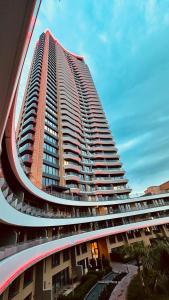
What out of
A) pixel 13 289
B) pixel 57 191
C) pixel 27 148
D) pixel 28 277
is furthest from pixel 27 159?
pixel 13 289

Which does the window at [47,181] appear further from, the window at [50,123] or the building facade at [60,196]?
the window at [50,123]

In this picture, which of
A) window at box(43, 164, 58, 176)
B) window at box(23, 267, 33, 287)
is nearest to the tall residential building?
window at box(43, 164, 58, 176)

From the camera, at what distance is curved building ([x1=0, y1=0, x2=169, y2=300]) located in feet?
41.3

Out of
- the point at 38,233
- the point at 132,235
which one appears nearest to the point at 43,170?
the point at 38,233

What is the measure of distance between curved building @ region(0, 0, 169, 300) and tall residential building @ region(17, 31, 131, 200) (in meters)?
0.27

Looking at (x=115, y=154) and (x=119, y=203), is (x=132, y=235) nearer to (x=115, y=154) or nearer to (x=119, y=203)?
(x=119, y=203)

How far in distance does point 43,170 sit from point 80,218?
42.5 ft

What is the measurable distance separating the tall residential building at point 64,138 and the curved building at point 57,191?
270mm

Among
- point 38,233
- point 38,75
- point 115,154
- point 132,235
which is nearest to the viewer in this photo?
point 38,233

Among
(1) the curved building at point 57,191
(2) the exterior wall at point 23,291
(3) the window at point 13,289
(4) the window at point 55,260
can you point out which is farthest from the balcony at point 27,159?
(3) the window at point 13,289

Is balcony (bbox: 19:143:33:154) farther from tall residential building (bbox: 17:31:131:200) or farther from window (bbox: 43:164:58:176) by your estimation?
window (bbox: 43:164:58:176)

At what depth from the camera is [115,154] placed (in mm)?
62031

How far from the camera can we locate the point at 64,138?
161 ft

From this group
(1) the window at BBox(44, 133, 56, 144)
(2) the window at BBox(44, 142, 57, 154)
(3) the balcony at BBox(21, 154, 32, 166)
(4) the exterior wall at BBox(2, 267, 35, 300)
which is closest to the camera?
(4) the exterior wall at BBox(2, 267, 35, 300)
